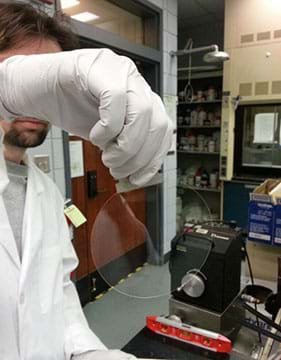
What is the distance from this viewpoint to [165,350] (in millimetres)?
953

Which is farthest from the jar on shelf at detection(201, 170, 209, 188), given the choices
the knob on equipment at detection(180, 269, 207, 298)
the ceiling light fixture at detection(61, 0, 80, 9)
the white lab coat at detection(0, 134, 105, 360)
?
the white lab coat at detection(0, 134, 105, 360)

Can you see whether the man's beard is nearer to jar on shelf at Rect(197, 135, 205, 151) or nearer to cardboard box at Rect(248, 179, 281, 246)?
cardboard box at Rect(248, 179, 281, 246)

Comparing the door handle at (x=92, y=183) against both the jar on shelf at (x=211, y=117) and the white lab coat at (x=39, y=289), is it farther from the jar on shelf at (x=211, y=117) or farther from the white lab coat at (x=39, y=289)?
the jar on shelf at (x=211, y=117)

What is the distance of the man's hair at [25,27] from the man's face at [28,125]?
2cm

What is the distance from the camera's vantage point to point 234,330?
104cm

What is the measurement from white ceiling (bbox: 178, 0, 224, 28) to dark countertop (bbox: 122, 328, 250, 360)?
3.81 metres

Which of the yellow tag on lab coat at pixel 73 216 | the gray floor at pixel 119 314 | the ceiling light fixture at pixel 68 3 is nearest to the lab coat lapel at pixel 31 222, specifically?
the yellow tag on lab coat at pixel 73 216

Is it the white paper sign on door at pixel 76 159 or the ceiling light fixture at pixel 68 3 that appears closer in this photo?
the ceiling light fixture at pixel 68 3

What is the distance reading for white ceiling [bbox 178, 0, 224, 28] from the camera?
3785mm

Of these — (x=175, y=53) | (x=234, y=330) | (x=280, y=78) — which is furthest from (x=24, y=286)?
(x=280, y=78)

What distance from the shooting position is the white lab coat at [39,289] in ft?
2.57

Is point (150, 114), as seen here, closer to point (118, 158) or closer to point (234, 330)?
point (118, 158)

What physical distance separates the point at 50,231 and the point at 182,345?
0.55 meters

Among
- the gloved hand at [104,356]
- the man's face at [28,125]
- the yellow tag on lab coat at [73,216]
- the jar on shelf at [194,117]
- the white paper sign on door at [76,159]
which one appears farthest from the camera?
the jar on shelf at [194,117]
